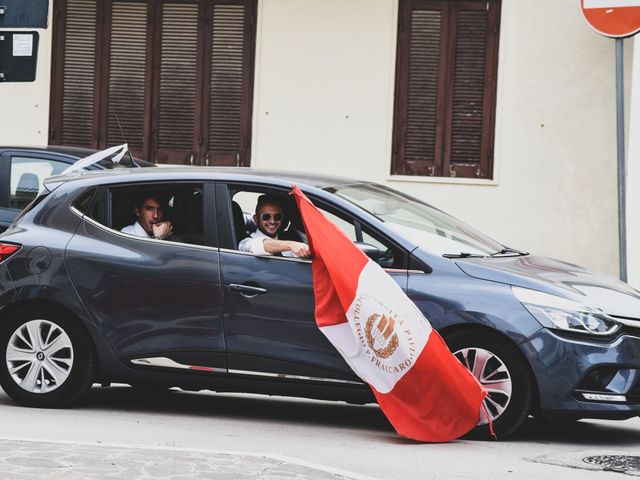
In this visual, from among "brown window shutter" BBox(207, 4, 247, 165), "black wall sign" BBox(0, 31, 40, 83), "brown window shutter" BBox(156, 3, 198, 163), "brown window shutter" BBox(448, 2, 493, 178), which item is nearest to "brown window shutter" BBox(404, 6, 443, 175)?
"brown window shutter" BBox(448, 2, 493, 178)

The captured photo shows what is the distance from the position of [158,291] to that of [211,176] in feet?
2.67

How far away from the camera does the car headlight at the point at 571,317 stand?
322 inches

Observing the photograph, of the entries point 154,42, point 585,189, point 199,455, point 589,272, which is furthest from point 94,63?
point 199,455

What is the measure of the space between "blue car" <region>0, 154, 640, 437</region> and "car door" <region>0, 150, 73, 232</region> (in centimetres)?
293

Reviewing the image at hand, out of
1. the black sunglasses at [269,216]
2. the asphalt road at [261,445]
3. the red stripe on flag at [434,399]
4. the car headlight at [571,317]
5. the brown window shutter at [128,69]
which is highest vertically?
the brown window shutter at [128,69]

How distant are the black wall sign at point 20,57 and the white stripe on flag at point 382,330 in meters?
3.64

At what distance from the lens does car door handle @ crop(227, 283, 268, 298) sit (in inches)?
339

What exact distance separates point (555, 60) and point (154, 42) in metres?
4.88

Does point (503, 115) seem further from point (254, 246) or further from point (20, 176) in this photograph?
point (254, 246)

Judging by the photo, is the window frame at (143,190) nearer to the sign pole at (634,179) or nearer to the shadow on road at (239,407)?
the shadow on road at (239,407)

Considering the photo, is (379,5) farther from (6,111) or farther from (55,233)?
(55,233)

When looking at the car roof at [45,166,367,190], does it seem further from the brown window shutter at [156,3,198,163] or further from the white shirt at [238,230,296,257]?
the brown window shutter at [156,3,198,163]

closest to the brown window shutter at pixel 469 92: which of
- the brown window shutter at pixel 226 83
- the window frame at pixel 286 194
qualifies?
the brown window shutter at pixel 226 83

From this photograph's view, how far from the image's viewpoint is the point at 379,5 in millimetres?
17062
